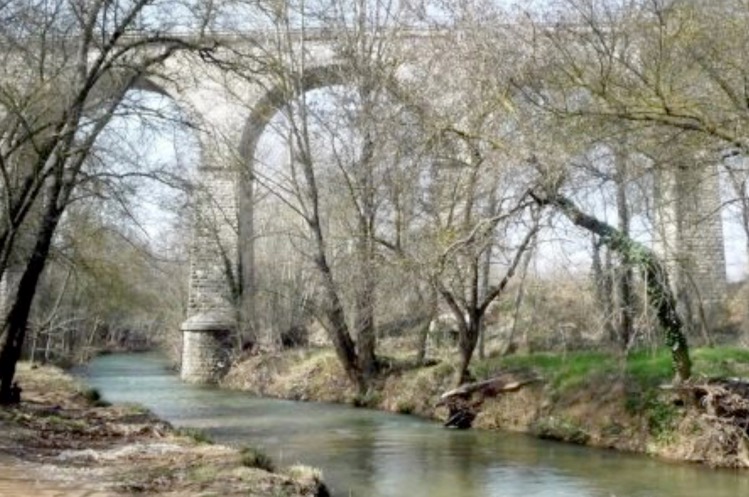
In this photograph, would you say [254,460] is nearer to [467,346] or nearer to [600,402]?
[600,402]

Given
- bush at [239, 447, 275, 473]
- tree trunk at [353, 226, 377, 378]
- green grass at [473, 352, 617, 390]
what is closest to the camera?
bush at [239, 447, 275, 473]

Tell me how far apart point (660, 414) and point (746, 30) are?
6.83 m

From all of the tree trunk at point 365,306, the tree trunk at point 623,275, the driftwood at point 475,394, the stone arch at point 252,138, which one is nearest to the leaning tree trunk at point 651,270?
the tree trunk at point 623,275

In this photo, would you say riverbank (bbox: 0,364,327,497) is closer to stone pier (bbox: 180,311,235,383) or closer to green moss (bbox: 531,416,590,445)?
green moss (bbox: 531,416,590,445)

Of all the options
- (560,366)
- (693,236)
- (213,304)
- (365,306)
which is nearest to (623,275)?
(693,236)

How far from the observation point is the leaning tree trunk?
13453mm

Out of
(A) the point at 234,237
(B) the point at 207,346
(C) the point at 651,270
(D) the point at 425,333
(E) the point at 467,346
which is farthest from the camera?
(A) the point at 234,237

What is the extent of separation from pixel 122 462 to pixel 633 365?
1038cm

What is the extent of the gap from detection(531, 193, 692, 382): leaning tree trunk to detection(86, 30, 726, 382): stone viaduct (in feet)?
3.13

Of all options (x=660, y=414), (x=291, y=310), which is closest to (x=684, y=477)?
(x=660, y=414)

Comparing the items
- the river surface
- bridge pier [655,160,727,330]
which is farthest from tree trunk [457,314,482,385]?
bridge pier [655,160,727,330]

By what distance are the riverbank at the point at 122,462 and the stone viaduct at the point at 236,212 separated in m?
3.70

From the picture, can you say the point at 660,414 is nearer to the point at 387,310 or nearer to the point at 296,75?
the point at 387,310

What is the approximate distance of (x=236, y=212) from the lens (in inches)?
1164
